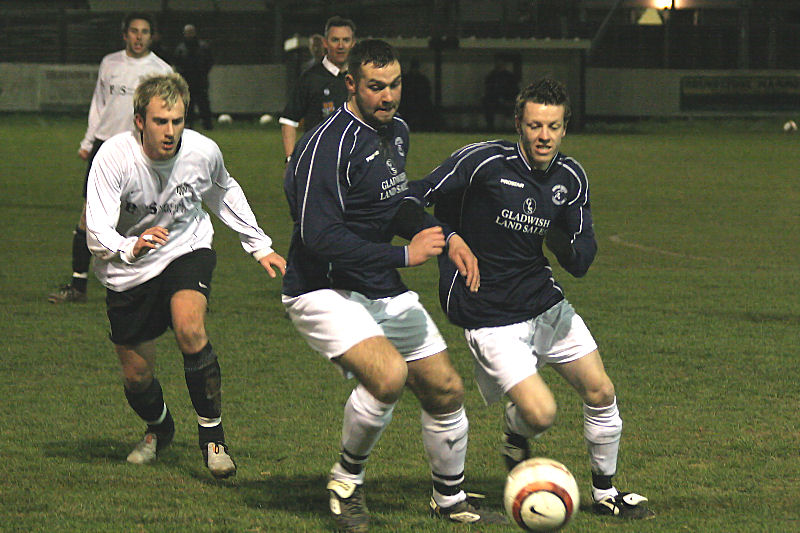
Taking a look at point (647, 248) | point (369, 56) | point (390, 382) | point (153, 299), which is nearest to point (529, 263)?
point (390, 382)

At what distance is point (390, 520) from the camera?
16.6 ft

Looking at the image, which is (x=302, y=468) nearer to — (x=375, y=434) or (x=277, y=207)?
(x=375, y=434)

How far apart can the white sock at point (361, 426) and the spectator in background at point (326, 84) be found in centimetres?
502

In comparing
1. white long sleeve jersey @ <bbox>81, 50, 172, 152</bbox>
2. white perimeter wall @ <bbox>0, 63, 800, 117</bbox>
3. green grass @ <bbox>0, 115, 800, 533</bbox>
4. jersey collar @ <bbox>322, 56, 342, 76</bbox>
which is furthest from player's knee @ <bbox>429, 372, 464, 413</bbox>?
white perimeter wall @ <bbox>0, 63, 800, 117</bbox>

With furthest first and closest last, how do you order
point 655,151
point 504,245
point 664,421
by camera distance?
1. point 655,151
2. point 664,421
3. point 504,245

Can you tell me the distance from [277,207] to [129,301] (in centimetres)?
1093

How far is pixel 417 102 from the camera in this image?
30.8 meters

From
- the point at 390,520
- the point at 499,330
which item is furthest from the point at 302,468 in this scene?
the point at 499,330

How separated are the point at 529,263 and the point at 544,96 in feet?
2.28

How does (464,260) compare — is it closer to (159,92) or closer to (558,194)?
(558,194)

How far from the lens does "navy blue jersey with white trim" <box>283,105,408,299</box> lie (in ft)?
15.4

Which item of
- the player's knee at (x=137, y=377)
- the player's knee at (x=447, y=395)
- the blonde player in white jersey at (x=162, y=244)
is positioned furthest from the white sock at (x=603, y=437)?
the player's knee at (x=137, y=377)

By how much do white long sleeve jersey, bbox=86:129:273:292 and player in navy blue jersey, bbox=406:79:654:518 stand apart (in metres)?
1.03

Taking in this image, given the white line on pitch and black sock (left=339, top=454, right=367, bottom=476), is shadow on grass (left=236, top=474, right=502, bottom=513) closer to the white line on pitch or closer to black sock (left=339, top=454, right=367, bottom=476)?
black sock (left=339, top=454, right=367, bottom=476)
